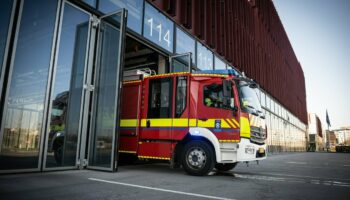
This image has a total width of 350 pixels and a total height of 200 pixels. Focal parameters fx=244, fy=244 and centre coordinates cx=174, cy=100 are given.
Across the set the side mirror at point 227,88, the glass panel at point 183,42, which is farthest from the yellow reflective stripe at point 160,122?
the glass panel at point 183,42

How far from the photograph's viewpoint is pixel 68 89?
269 inches

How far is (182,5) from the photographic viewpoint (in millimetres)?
11820

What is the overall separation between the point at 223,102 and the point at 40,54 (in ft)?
15.8

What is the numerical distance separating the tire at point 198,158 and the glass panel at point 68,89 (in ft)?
10.2

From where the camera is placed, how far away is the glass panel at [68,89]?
6.39m

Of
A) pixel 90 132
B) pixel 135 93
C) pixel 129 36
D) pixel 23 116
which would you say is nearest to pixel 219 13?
pixel 129 36

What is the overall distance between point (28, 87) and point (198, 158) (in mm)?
4586

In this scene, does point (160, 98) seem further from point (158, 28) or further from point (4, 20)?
point (158, 28)

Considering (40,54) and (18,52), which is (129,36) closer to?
(40,54)

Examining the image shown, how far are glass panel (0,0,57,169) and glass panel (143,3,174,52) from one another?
3.83 m

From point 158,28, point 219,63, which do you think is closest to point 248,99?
point 158,28

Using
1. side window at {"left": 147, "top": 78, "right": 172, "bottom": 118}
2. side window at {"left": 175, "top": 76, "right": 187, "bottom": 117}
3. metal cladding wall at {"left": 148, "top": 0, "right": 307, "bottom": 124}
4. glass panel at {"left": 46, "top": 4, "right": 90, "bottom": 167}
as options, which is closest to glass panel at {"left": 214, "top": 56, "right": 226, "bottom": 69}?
metal cladding wall at {"left": 148, "top": 0, "right": 307, "bottom": 124}

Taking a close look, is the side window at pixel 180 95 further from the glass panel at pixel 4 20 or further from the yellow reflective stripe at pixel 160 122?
the glass panel at pixel 4 20

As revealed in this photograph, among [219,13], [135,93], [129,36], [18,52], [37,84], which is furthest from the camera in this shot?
[219,13]
